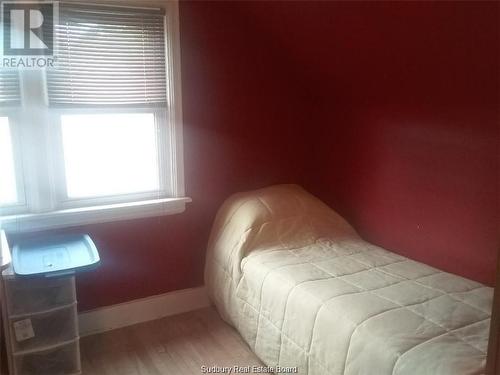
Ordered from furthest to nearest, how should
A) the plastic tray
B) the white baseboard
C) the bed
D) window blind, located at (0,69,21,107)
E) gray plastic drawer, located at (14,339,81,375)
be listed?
the white baseboard → window blind, located at (0,69,21,107) → gray plastic drawer, located at (14,339,81,375) → the plastic tray → the bed

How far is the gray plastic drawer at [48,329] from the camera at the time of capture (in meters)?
2.02

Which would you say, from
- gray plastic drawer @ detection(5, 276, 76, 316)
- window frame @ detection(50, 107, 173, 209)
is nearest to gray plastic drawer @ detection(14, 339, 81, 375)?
gray plastic drawer @ detection(5, 276, 76, 316)

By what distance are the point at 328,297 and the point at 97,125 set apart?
164 cm

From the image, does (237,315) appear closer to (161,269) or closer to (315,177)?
(161,269)

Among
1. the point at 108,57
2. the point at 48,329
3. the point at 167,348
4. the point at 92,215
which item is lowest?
the point at 167,348

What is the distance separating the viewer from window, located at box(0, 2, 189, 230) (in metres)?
2.27

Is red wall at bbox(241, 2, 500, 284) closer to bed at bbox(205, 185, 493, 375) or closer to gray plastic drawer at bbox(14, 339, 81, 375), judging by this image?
bed at bbox(205, 185, 493, 375)

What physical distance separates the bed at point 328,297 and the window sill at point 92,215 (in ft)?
1.13

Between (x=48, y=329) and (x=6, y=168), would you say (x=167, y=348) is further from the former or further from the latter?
(x=6, y=168)

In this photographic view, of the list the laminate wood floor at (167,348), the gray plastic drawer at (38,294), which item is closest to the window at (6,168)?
the gray plastic drawer at (38,294)

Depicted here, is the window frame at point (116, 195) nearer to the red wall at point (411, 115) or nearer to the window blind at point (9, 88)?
the window blind at point (9, 88)

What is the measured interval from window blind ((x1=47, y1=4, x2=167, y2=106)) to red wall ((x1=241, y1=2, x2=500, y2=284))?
0.71 m

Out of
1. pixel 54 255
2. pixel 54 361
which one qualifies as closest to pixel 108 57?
pixel 54 255

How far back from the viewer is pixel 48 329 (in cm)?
210
